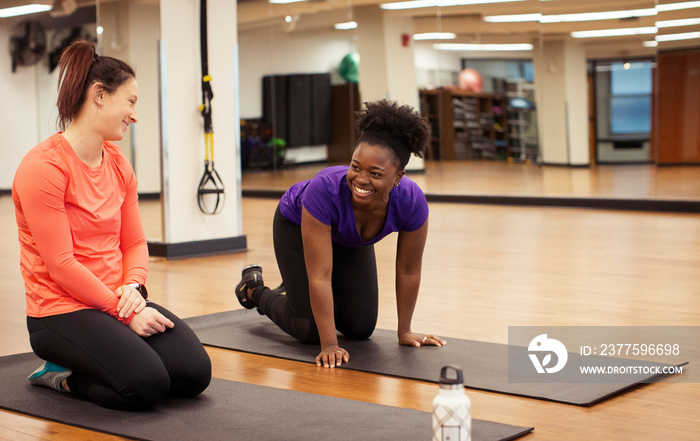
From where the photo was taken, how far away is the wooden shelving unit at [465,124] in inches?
360

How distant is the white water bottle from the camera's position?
170cm

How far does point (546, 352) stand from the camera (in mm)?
2834

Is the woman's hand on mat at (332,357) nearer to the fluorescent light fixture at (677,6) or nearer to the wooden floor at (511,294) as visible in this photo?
the wooden floor at (511,294)

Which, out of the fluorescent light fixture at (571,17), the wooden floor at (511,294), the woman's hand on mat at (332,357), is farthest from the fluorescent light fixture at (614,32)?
the woman's hand on mat at (332,357)

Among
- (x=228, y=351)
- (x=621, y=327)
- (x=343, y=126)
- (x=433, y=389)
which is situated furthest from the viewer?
(x=343, y=126)

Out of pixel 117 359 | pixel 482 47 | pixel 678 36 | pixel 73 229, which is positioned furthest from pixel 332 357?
pixel 482 47

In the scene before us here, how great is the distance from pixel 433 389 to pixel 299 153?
8.07 meters

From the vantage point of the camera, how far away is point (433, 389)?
8.04ft

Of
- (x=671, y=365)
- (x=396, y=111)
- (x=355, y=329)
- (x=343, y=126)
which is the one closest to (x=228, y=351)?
(x=355, y=329)

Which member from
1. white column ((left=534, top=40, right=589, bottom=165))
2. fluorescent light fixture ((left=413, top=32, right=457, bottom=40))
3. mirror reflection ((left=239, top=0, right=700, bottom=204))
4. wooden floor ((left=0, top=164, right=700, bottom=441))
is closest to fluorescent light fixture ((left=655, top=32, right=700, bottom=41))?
mirror reflection ((left=239, top=0, right=700, bottom=204))

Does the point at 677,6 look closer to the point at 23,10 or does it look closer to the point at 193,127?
the point at 193,127

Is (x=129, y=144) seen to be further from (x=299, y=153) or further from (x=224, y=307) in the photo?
(x=299, y=153)

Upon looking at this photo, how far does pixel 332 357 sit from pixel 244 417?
584 mm

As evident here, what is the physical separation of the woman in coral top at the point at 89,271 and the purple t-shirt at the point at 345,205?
0.58m
